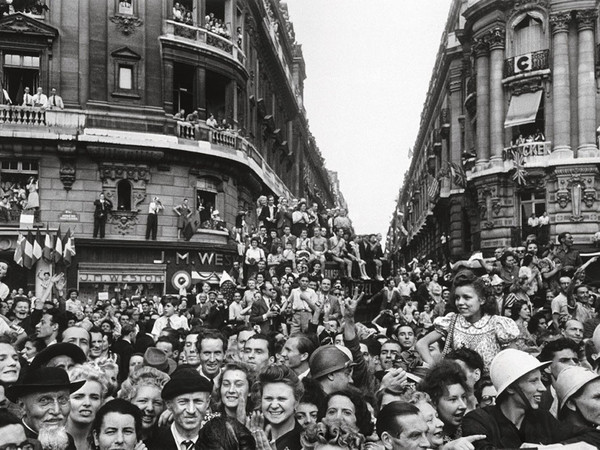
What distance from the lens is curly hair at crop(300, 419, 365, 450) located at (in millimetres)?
5004

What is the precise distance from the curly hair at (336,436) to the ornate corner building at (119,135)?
19.5 m

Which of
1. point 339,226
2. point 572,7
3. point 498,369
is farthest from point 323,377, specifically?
point 572,7

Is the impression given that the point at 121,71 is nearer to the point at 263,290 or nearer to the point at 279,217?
the point at 279,217

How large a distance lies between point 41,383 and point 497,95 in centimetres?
3074

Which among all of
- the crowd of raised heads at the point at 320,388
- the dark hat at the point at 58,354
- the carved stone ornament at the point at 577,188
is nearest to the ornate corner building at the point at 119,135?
the carved stone ornament at the point at 577,188

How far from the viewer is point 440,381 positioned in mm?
5906

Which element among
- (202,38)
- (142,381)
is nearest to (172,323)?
(142,381)

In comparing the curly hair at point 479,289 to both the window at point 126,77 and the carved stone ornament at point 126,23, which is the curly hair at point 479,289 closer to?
the window at point 126,77

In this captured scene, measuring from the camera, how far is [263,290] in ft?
53.7

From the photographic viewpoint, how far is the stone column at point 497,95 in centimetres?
3342

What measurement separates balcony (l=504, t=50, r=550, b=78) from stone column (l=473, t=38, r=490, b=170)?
57.2 inches

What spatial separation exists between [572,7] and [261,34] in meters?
15.7

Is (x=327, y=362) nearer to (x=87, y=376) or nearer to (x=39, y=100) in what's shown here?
(x=87, y=376)

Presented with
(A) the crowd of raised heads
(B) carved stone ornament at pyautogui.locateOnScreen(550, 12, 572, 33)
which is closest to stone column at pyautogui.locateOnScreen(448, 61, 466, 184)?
(B) carved stone ornament at pyautogui.locateOnScreen(550, 12, 572, 33)
